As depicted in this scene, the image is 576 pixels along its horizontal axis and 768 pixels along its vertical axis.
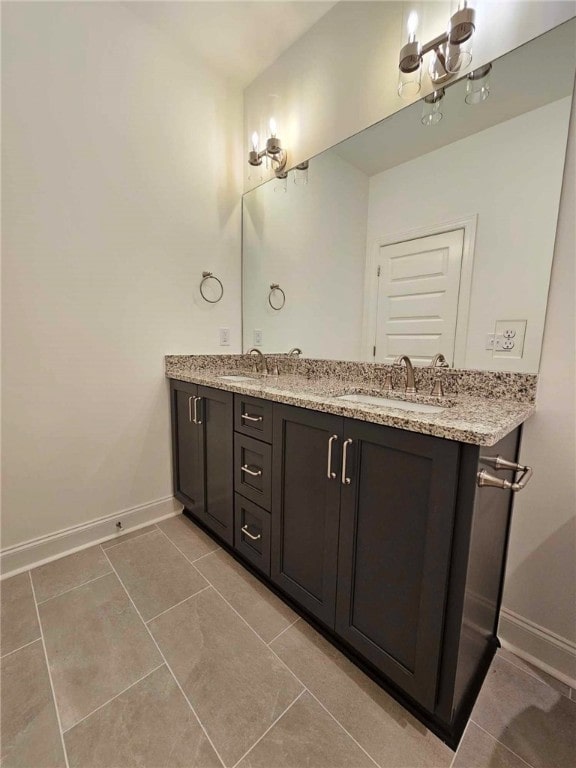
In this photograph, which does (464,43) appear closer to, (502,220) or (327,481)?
(502,220)

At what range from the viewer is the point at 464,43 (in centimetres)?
119

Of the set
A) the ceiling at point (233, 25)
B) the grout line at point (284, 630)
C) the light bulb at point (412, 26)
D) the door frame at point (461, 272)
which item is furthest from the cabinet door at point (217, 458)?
the ceiling at point (233, 25)

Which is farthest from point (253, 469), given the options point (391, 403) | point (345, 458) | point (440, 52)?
point (440, 52)

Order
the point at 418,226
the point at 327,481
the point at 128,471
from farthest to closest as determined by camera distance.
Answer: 1. the point at 128,471
2. the point at 418,226
3. the point at 327,481

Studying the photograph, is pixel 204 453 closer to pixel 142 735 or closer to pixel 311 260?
pixel 142 735

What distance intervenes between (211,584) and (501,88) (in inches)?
91.1

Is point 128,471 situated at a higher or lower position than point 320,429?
lower

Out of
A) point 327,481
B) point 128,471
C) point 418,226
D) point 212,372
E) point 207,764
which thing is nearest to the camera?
point 207,764

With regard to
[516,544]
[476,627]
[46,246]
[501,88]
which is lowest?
[476,627]

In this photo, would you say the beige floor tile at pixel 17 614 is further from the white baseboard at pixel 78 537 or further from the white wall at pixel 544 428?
the white wall at pixel 544 428

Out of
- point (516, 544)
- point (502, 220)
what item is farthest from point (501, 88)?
point (516, 544)

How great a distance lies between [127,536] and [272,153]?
2427 millimetres

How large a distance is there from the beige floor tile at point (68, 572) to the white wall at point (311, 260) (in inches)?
60.1

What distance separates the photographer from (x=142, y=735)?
916mm
